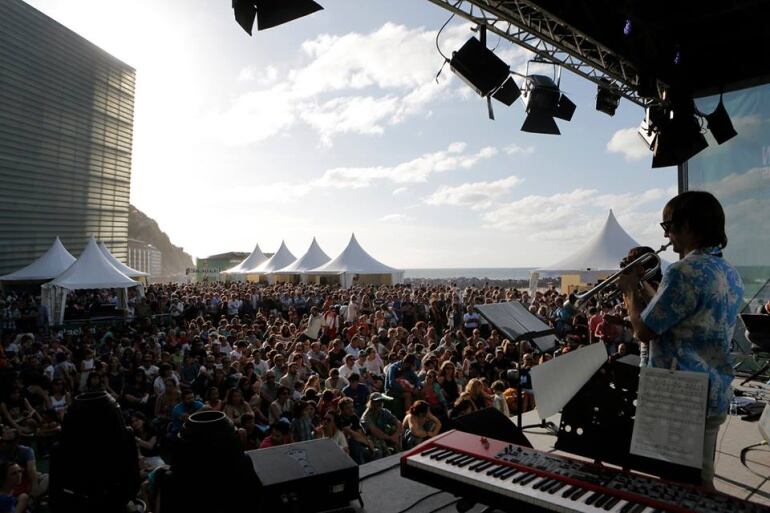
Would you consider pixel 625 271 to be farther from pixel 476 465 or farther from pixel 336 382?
pixel 336 382

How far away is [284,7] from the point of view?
3.68 metres

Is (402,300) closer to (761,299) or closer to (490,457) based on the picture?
(761,299)

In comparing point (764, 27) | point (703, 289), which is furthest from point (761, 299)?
point (703, 289)

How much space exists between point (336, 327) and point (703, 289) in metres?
10.8

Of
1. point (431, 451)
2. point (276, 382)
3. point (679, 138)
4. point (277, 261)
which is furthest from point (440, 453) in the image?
point (277, 261)

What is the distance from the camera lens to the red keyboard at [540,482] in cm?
166

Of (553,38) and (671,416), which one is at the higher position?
(553,38)

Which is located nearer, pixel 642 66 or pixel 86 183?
pixel 642 66

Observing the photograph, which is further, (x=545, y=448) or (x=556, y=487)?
(x=545, y=448)

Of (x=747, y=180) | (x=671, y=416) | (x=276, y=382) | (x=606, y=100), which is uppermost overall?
(x=606, y=100)

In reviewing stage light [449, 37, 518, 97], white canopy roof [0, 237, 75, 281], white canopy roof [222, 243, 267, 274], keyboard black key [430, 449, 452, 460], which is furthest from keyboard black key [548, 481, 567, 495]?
white canopy roof [222, 243, 267, 274]

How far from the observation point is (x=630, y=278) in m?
1.96

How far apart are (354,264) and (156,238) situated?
9133cm

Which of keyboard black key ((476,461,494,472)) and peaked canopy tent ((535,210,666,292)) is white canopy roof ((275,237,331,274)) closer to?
peaked canopy tent ((535,210,666,292))
